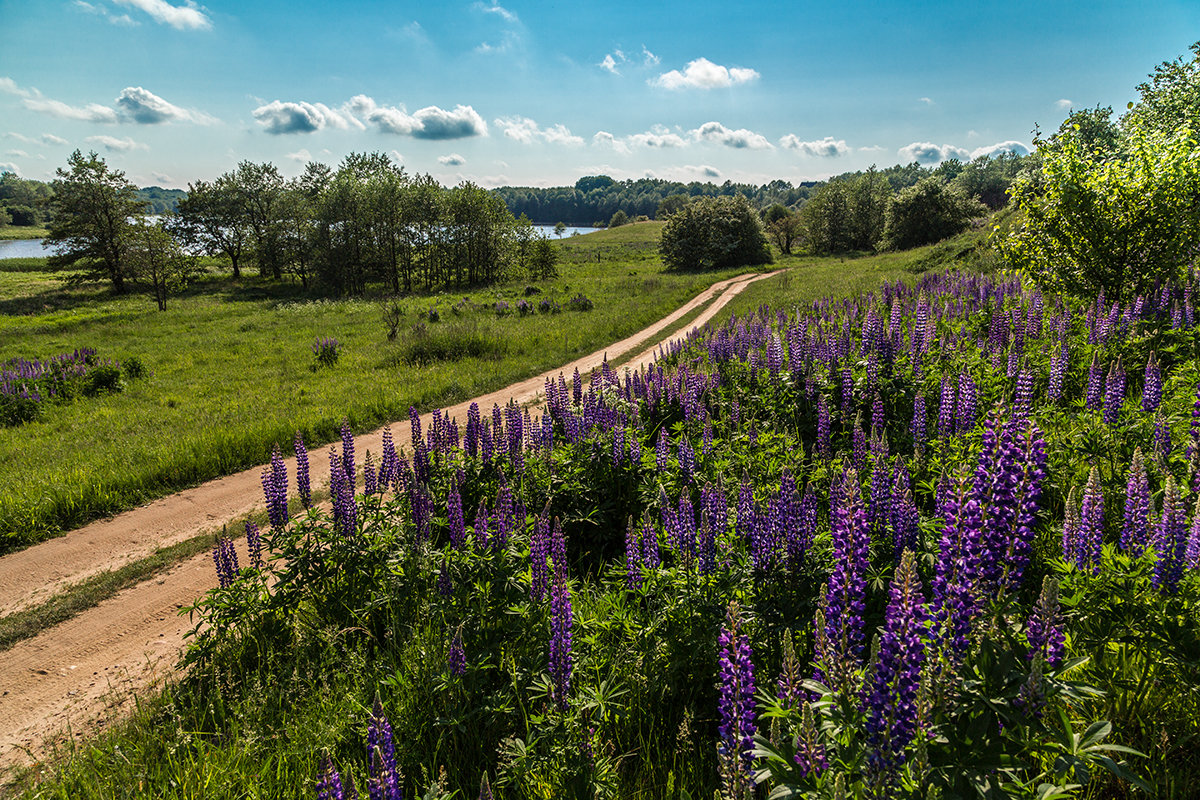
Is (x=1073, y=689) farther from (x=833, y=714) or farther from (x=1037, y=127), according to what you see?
(x=1037, y=127)

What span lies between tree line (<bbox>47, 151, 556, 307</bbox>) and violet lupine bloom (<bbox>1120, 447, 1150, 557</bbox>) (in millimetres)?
58211

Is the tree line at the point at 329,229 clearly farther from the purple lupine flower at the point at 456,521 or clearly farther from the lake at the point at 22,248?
the purple lupine flower at the point at 456,521

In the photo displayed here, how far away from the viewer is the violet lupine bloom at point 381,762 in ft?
9.15

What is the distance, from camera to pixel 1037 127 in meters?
13.6

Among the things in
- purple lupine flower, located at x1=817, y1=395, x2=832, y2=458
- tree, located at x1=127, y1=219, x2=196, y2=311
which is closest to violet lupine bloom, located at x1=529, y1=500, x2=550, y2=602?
purple lupine flower, located at x1=817, y1=395, x2=832, y2=458

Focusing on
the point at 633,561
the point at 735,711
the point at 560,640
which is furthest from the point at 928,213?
the point at 735,711

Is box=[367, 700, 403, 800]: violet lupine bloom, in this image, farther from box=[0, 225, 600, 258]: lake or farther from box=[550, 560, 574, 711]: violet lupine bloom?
box=[0, 225, 600, 258]: lake

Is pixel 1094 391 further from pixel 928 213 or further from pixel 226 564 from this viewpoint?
pixel 928 213

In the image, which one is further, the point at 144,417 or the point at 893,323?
the point at 144,417

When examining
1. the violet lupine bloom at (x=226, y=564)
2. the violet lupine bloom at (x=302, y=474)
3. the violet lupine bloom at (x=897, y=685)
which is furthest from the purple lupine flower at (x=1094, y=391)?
the violet lupine bloom at (x=226, y=564)

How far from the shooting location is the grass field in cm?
1142

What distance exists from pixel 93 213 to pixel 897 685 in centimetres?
7211

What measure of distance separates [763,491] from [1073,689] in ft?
13.3

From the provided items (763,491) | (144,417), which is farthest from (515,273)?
(763,491)
